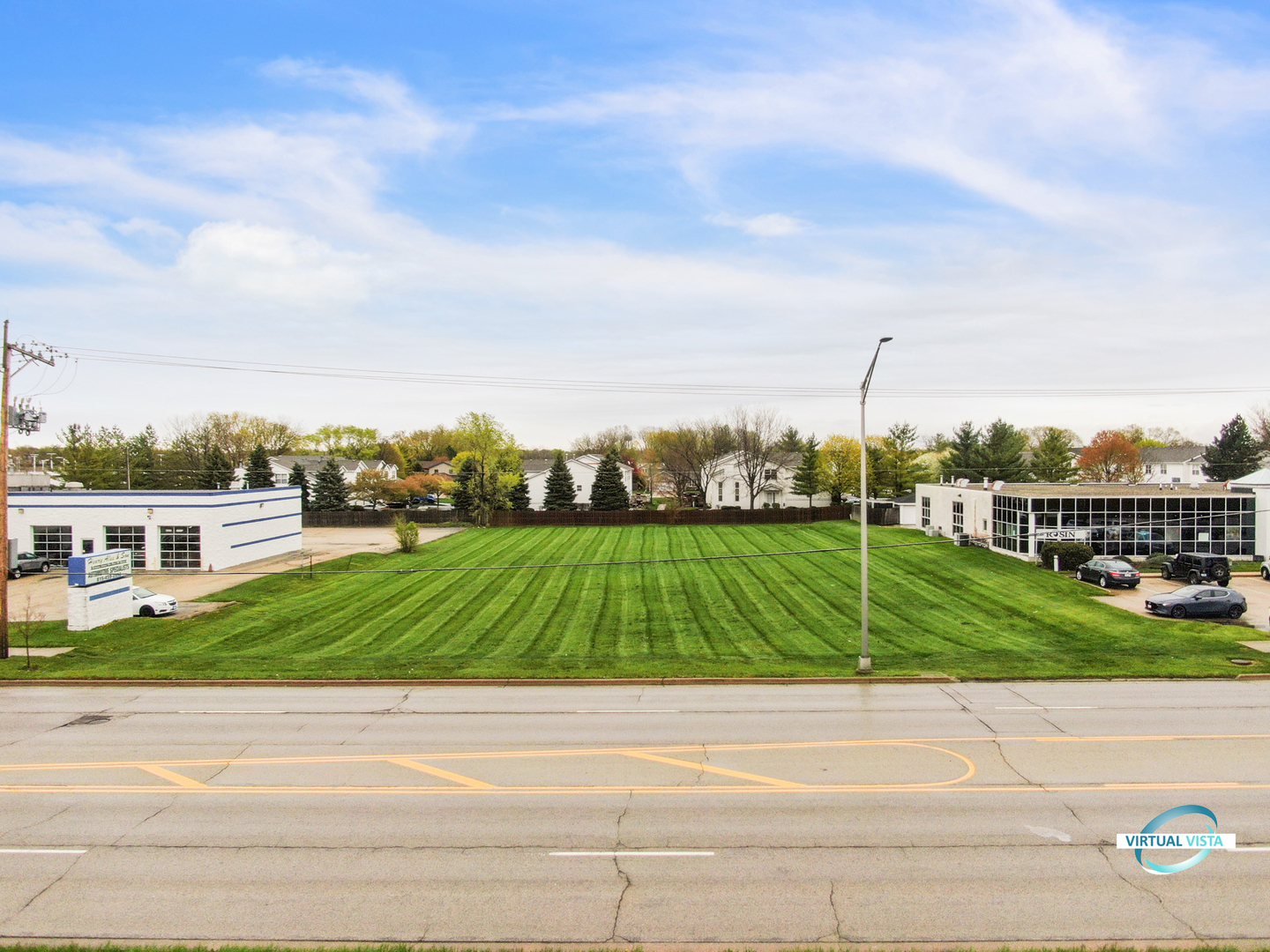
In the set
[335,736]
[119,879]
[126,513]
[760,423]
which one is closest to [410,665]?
[335,736]

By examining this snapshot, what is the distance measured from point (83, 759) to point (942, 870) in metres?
16.1

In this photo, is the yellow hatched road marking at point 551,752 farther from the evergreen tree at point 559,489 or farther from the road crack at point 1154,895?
the evergreen tree at point 559,489

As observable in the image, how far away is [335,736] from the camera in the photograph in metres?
16.9

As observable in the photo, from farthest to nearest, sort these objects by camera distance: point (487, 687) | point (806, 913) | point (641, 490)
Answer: point (641, 490)
point (487, 687)
point (806, 913)

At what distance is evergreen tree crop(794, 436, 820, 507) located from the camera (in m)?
81.6

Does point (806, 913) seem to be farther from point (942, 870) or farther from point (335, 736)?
point (335, 736)

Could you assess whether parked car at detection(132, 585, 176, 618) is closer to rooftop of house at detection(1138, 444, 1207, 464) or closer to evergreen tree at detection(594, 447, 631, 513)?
evergreen tree at detection(594, 447, 631, 513)

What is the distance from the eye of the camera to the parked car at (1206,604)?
98.7ft

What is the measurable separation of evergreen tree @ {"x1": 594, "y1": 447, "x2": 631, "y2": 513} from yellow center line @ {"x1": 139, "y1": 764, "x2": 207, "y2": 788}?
67.5 m

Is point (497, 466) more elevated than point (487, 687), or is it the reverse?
point (497, 466)

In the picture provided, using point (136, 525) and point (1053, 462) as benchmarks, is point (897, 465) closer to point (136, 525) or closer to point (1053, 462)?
point (1053, 462)

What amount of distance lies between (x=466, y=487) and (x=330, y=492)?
51.6 ft

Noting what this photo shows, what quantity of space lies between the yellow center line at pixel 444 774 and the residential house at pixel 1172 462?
13131cm

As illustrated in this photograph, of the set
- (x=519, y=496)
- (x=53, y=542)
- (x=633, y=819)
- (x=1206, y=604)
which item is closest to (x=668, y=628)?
(x=633, y=819)
